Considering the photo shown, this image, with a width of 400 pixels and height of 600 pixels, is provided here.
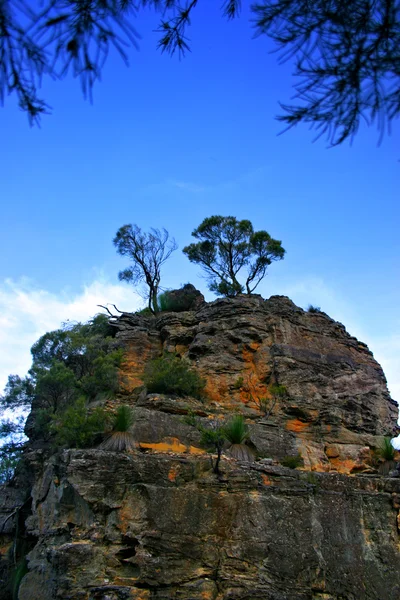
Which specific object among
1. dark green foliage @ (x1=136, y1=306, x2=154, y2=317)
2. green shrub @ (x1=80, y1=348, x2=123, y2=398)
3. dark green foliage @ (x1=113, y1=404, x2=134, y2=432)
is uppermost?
dark green foliage @ (x1=136, y1=306, x2=154, y2=317)

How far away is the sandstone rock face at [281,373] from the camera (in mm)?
17089

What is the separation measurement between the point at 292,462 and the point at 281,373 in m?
4.36

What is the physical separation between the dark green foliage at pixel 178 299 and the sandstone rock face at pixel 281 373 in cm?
195

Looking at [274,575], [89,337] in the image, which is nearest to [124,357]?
[89,337]

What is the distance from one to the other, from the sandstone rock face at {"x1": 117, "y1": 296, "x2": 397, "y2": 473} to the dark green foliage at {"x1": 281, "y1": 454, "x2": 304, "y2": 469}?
372 millimetres

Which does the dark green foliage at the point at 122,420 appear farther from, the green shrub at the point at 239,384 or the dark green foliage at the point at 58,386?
the green shrub at the point at 239,384

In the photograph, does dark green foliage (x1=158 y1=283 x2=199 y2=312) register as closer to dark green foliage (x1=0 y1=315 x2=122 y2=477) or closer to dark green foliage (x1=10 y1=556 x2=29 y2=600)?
dark green foliage (x1=0 y1=315 x2=122 y2=477)

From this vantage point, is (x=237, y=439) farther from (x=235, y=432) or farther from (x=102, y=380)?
(x=102, y=380)

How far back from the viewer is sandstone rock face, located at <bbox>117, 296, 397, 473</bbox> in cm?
1709

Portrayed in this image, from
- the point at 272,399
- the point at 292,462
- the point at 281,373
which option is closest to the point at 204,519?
the point at 292,462

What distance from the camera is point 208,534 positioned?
39.8 ft

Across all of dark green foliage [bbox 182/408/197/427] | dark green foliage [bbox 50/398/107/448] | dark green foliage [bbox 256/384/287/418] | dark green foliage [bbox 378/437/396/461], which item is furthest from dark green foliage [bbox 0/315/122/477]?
dark green foliage [bbox 378/437/396/461]

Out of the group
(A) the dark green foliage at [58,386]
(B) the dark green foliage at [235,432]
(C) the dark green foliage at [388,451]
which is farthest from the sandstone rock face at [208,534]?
(A) the dark green foliage at [58,386]

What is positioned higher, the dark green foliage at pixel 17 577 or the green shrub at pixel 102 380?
the green shrub at pixel 102 380
